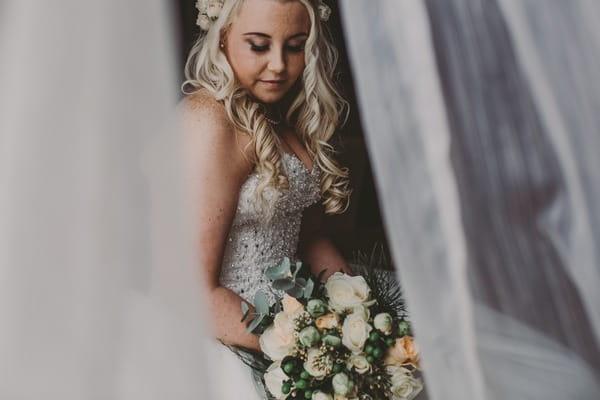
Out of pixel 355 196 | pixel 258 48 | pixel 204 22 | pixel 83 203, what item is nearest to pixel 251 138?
pixel 258 48

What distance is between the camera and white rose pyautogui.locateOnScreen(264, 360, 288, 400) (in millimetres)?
1277

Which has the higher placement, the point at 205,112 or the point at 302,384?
the point at 205,112

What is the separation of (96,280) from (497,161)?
0.52 meters

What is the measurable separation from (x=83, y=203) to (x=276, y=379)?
58 centimetres

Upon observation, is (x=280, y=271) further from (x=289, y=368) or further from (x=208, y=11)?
(x=208, y=11)

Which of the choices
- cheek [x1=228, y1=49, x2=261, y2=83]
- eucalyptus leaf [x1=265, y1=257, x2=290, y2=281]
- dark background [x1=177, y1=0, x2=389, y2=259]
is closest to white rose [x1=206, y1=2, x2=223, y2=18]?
cheek [x1=228, y1=49, x2=261, y2=83]

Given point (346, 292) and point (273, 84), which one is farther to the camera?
point (273, 84)

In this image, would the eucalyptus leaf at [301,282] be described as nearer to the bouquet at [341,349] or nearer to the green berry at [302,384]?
the bouquet at [341,349]

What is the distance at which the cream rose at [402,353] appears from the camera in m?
1.26

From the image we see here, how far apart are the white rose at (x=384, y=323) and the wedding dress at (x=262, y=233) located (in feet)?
1.56

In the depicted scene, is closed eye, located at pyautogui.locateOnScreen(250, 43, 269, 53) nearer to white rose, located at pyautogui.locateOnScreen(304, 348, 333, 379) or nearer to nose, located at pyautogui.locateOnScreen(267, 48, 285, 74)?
nose, located at pyautogui.locateOnScreen(267, 48, 285, 74)

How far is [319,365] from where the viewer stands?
1.22 m

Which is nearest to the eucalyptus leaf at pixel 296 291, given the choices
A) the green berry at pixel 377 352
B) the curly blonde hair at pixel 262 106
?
the green berry at pixel 377 352

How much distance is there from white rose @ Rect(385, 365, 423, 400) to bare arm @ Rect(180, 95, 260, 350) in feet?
1.28
